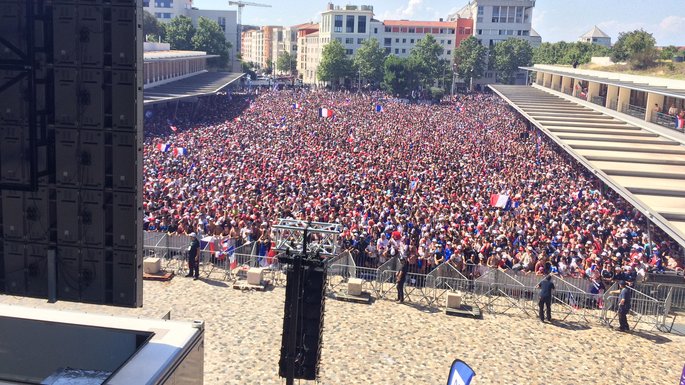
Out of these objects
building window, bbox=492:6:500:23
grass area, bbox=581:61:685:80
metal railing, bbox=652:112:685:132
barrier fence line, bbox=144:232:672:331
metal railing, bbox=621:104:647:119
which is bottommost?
barrier fence line, bbox=144:232:672:331

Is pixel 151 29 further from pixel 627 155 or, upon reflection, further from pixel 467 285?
pixel 467 285

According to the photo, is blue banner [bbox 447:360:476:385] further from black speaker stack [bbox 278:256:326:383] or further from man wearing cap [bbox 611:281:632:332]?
man wearing cap [bbox 611:281:632:332]

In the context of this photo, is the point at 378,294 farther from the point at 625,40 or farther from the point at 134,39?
the point at 625,40

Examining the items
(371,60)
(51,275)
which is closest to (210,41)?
(371,60)

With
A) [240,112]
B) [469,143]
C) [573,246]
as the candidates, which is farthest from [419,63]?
[573,246]

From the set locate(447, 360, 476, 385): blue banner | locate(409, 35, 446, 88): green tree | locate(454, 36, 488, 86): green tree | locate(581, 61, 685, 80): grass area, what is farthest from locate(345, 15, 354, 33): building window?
locate(447, 360, 476, 385): blue banner

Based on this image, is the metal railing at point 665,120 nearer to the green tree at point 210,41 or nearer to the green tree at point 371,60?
the green tree at point 371,60
